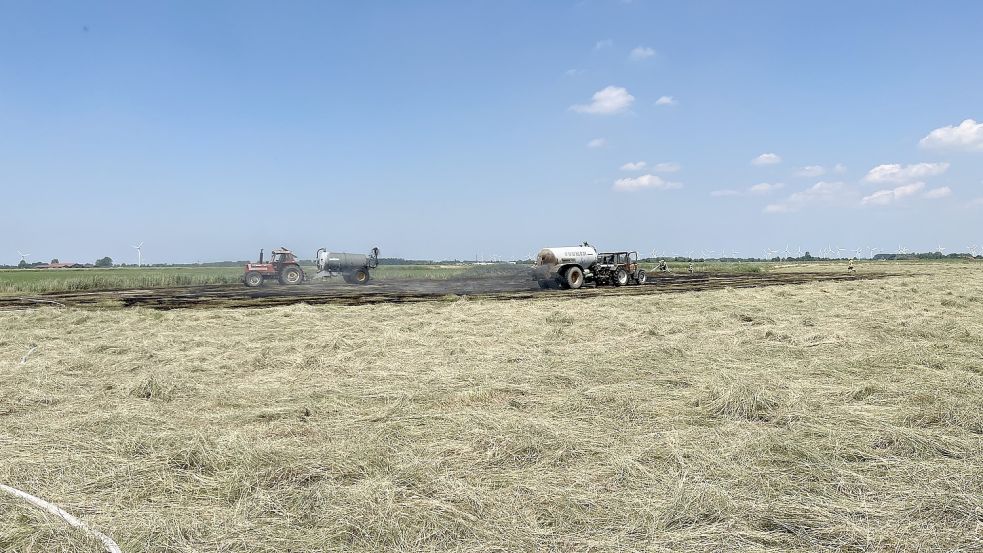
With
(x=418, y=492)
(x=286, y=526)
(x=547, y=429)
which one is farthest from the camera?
(x=547, y=429)

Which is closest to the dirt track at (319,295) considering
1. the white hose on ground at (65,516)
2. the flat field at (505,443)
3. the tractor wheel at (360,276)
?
the tractor wheel at (360,276)

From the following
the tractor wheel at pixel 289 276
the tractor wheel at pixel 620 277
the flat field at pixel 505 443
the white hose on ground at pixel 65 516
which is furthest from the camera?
the tractor wheel at pixel 289 276

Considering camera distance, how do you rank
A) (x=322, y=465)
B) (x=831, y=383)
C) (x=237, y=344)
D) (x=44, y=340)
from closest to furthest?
(x=322, y=465) < (x=831, y=383) < (x=237, y=344) < (x=44, y=340)

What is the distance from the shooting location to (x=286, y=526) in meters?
3.41

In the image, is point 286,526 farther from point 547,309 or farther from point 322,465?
point 547,309

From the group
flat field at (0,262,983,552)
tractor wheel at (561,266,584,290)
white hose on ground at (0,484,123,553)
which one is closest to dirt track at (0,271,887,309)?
tractor wheel at (561,266,584,290)

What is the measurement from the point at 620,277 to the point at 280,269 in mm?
22518

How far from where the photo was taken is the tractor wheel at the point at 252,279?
34487 millimetres

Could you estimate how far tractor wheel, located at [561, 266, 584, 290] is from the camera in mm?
28688

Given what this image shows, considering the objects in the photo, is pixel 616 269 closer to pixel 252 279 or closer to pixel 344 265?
pixel 344 265

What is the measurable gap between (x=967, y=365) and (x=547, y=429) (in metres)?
6.81

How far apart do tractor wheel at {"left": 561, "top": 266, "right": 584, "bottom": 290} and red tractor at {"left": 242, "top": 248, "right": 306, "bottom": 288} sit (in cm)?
1868

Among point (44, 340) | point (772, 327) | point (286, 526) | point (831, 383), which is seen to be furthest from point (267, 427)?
point (772, 327)

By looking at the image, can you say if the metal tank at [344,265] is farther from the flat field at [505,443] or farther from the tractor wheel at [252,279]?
the flat field at [505,443]
